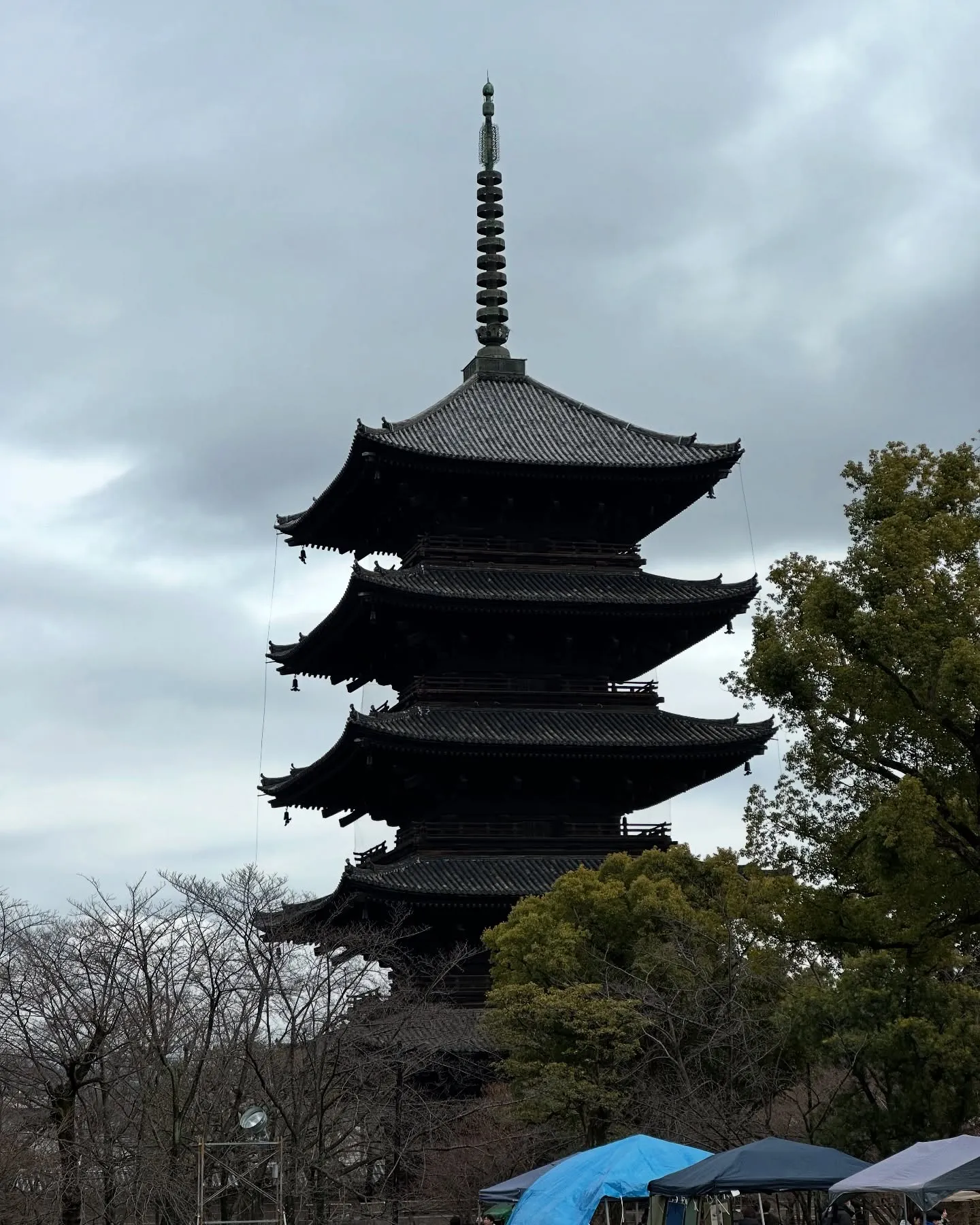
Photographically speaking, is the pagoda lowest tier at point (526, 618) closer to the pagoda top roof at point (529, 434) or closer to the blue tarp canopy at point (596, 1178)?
the pagoda top roof at point (529, 434)

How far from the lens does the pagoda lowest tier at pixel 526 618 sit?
4394 cm

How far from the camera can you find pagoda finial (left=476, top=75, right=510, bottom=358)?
52344 mm

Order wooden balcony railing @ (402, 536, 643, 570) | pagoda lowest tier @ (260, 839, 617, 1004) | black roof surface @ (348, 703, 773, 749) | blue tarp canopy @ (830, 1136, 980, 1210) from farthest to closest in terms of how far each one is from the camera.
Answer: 1. wooden balcony railing @ (402, 536, 643, 570)
2. black roof surface @ (348, 703, 773, 749)
3. pagoda lowest tier @ (260, 839, 617, 1004)
4. blue tarp canopy @ (830, 1136, 980, 1210)

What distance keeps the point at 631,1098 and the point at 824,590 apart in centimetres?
1113

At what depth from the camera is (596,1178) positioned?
24000mm

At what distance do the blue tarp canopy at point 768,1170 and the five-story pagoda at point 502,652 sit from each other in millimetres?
19012

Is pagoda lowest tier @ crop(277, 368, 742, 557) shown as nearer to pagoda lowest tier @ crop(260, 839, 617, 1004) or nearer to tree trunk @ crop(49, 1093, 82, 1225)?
pagoda lowest tier @ crop(260, 839, 617, 1004)

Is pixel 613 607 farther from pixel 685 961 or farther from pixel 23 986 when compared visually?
pixel 23 986

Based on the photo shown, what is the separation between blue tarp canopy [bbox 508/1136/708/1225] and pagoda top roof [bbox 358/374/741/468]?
2174 centimetres

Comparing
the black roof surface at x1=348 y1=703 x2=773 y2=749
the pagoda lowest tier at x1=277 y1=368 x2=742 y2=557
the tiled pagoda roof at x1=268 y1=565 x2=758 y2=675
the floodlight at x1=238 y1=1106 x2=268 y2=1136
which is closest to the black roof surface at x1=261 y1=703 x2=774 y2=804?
the black roof surface at x1=348 y1=703 x2=773 y2=749

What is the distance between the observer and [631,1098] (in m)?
32.8

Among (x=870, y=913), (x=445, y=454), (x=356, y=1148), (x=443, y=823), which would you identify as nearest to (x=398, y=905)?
(x=443, y=823)

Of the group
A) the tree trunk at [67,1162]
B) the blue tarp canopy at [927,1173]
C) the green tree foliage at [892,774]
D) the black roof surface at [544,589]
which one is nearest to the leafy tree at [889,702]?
the green tree foliage at [892,774]

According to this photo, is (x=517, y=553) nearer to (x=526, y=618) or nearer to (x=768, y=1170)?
(x=526, y=618)
